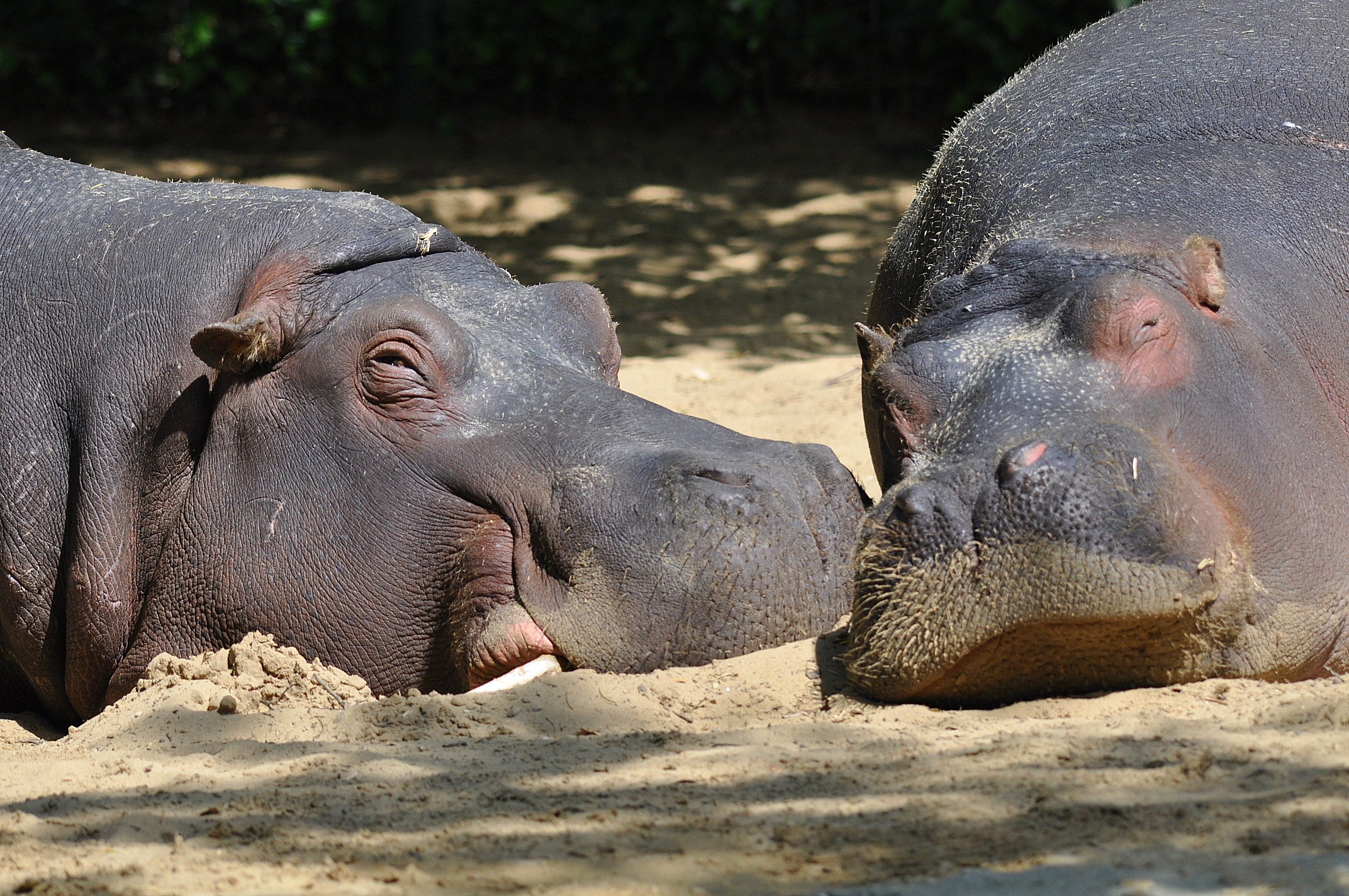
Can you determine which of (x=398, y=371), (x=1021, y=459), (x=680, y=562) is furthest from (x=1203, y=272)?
(x=398, y=371)

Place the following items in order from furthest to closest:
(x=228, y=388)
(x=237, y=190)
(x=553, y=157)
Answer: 1. (x=553, y=157)
2. (x=237, y=190)
3. (x=228, y=388)

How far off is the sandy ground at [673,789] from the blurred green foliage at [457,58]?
26.5 ft

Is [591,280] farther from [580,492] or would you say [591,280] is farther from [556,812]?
[556,812]

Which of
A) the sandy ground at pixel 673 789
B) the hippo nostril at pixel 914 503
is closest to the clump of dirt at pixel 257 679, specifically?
the sandy ground at pixel 673 789

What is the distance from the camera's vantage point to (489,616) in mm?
4031

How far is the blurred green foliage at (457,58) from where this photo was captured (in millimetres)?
11516

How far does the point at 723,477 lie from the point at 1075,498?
99cm

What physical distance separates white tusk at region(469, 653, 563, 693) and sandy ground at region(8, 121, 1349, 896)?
118mm

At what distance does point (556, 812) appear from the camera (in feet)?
9.24

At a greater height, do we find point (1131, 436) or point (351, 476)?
Result: point (1131, 436)

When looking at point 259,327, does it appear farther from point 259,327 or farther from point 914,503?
point 914,503

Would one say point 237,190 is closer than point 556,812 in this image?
No

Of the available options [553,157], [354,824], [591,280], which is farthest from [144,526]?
[553,157]

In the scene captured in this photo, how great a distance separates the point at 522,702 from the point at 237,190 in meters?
2.02
